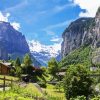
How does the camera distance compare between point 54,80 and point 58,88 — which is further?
point 54,80

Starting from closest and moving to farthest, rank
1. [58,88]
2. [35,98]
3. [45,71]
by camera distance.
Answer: [35,98], [58,88], [45,71]

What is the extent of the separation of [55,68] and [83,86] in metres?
71.1

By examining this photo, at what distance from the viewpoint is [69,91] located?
84.0 m

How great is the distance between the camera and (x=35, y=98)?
58938 mm

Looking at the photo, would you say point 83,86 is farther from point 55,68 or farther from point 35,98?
point 55,68

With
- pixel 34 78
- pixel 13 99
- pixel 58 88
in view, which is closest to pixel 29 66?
pixel 34 78

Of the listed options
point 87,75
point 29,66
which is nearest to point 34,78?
point 29,66

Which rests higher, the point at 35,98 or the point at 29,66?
the point at 29,66

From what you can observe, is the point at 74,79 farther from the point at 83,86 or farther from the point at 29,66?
the point at 29,66

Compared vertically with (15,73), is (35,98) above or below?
below

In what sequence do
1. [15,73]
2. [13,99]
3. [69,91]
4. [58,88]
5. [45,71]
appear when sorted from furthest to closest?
[45,71] → [15,73] → [58,88] → [69,91] → [13,99]

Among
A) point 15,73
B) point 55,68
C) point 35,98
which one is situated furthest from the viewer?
point 55,68

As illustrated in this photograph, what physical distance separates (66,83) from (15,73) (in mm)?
57409

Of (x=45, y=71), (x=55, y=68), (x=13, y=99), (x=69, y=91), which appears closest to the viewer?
(x=13, y=99)
